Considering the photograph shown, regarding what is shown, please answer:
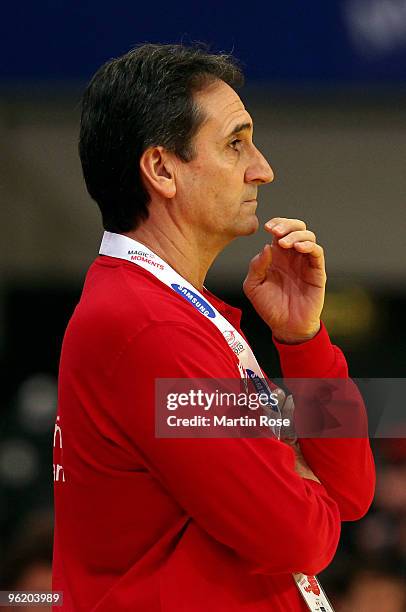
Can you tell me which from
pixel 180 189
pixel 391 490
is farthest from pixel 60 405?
pixel 391 490

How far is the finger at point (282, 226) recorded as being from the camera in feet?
4.88

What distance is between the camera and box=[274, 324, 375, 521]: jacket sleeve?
144 centimetres

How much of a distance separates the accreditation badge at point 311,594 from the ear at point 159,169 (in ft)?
1.95

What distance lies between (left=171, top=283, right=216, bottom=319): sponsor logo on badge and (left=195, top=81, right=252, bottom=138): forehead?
249 mm

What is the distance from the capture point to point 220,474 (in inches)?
49.4

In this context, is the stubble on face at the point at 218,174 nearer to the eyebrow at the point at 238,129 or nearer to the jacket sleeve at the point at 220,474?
the eyebrow at the point at 238,129

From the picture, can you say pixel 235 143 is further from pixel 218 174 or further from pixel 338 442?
pixel 338 442

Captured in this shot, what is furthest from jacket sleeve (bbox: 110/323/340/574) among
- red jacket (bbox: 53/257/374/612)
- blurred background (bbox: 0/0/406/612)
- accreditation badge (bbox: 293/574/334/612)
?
blurred background (bbox: 0/0/406/612)

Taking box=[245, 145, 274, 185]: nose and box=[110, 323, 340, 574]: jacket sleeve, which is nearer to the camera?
box=[110, 323, 340, 574]: jacket sleeve

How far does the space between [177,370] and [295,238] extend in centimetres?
33

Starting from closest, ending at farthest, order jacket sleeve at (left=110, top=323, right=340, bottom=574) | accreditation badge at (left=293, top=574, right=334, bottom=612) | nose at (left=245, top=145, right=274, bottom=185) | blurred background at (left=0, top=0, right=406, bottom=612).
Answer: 1. jacket sleeve at (left=110, top=323, right=340, bottom=574)
2. accreditation badge at (left=293, top=574, right=334, bottom=612)
3. nose at (left=245, top=145, right=274, bottom=185)
4. blurred background at (left=0, top=0, right=406, bottom=612)

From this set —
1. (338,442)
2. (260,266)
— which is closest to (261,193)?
(260,266)

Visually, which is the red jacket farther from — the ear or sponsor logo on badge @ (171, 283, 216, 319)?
the ear

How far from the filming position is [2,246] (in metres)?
3.35
